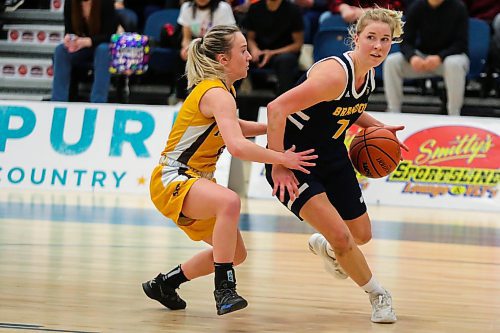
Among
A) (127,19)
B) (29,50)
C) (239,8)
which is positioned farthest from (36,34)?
(239,8)

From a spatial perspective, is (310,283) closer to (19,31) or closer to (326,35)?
(326,35)

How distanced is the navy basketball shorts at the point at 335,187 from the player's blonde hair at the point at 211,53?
0.49 meters

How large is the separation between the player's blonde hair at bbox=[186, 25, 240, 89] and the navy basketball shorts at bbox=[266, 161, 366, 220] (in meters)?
0.49

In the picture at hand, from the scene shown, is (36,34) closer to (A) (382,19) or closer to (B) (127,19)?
(B) (127,19)

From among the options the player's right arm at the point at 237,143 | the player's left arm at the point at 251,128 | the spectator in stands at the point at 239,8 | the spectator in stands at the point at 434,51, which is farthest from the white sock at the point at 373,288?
the spectator in stands at the point at 239,8

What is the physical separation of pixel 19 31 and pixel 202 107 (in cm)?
759

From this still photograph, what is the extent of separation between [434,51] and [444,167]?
1.41m

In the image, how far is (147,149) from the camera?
8602 mm

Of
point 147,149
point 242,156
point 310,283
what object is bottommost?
A: point 147,149

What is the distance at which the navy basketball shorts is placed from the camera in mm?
4082

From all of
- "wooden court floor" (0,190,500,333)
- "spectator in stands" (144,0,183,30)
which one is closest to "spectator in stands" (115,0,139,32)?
"spectator in stands" (144,0,183,30)

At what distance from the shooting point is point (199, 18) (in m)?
9.56

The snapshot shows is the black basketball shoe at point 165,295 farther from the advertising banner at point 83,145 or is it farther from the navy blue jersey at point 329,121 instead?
the advertising banner at point 83,145

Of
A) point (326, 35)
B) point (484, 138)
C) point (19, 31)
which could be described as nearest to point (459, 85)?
point (484, 138)
